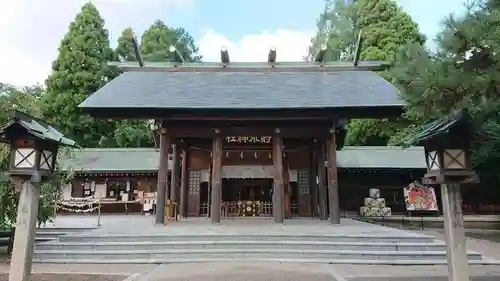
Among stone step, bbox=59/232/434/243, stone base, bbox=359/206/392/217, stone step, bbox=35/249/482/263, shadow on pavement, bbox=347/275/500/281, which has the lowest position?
shadow on pavement, bbox=347/275/500/281

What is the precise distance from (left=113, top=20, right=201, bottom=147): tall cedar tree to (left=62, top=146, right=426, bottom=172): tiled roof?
456cm

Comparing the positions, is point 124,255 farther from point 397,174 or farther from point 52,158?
point 397,174

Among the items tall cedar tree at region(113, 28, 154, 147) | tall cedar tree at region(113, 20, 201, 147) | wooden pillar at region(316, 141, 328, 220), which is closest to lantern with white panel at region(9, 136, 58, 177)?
wooden pillar at region(316, 141, 328, 220)

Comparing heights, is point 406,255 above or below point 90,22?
below

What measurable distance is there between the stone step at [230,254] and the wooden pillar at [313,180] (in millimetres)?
7182

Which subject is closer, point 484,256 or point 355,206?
point 484,256

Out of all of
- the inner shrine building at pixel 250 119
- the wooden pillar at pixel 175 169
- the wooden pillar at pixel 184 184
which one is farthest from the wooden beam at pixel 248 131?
the wooden pillar at pixel 184 184

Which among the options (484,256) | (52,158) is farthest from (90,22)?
(484,256)

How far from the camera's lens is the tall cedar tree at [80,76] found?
90.0ft

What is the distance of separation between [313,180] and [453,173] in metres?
11.4

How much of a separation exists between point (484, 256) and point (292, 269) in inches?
201

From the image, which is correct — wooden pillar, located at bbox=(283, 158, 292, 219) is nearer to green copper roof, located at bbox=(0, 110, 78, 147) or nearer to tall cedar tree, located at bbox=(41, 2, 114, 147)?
green copper roof, located at bbox=(0, 110, 78, 147)

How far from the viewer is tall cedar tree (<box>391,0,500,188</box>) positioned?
4.39 m

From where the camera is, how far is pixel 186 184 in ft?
56.3
